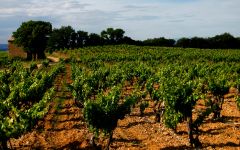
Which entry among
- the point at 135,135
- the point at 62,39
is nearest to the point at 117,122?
the point at 135,135

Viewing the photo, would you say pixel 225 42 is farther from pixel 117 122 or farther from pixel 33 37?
pixel 117 122

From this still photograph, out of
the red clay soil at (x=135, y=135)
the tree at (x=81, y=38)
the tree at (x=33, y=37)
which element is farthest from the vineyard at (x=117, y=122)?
the tree at (x=81, y=38)

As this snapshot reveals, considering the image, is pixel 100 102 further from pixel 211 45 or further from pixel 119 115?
pixel 211 45

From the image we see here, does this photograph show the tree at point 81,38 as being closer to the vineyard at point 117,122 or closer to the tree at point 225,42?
the tree at point 225,42

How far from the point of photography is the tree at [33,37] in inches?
3221

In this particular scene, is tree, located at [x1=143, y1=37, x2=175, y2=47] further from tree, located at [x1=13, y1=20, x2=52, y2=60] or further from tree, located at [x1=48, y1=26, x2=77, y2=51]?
tree, located at [x1=13, y1=20, x2=52, y2=60]

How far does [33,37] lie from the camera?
8144cm

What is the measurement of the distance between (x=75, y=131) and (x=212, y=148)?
708 cm

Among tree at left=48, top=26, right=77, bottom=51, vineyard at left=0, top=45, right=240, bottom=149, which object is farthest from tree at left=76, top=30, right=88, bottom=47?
vineyard at left=0, top=45, right=240, bottom=149

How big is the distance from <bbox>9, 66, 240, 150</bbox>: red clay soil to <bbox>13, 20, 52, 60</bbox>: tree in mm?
57931

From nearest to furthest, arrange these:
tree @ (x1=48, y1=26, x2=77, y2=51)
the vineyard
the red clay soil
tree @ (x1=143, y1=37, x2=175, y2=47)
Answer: the vineyard → the red clay soil → tree @ (x1=48, y1=26, x2=77, y2=51) → tree @ (x1=143, y1=37, x2=175, y2=47)

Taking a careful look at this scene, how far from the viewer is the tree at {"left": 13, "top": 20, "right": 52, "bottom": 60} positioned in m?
81.8

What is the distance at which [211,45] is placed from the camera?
4254 inches

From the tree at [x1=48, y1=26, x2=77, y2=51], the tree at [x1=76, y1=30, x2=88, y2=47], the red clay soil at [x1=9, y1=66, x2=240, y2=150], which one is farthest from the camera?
the tree at [x1=76, y1=30, x2=88, y2=47]
